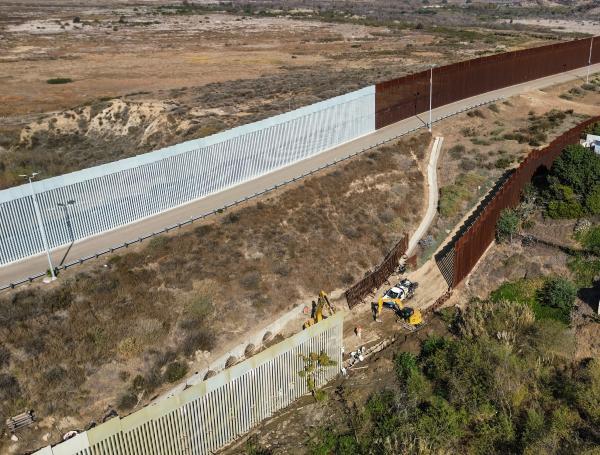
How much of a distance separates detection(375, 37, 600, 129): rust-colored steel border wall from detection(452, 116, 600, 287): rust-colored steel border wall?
1430 cm

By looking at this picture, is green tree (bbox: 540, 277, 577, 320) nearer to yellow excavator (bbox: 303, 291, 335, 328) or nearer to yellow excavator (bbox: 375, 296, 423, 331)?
yellow excavator (bbox: 375, 296, 423, 331)

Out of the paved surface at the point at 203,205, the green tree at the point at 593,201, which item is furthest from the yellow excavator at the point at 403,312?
the green tree at the point at 593,201

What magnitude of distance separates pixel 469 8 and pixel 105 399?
20638cm

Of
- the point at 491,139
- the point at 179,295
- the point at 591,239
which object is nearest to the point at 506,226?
the point at 591,239

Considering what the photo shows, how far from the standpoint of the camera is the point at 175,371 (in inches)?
916

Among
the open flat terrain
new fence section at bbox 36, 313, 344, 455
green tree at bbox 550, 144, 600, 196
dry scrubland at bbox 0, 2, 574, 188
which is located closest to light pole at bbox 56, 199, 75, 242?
the open flat terrain

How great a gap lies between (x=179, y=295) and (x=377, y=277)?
35.7 ft

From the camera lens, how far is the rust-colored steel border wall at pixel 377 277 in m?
28.8

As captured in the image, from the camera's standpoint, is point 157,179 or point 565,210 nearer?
point 157,179

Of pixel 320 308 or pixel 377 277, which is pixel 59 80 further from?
pixel 320 308

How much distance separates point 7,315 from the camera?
74.8 feet

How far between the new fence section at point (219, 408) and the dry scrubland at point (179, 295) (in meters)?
3.91

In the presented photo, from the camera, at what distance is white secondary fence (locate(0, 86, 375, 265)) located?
2648 centimetres

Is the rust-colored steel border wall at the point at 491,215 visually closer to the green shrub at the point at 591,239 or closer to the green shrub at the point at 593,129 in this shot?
the green shrub at the point at 593,129
